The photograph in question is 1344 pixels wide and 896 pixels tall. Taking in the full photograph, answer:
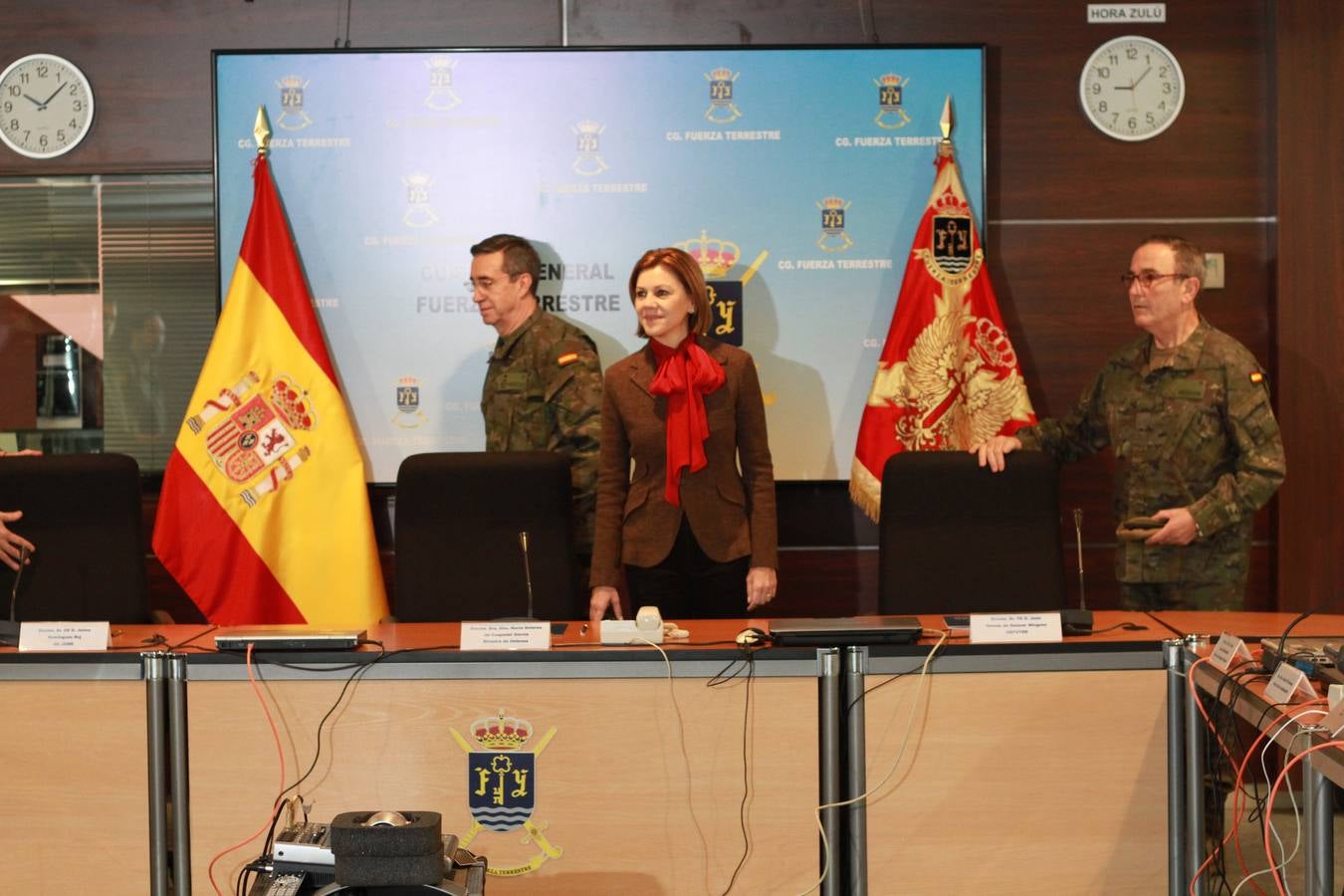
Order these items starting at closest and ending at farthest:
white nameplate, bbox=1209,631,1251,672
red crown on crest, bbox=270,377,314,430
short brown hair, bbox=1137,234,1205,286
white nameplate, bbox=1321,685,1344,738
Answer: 1. white nameplate, bbox=1321,685,1344,738
2. white nameplate, bbox=1209,631,1251,672
3. short brown hair, bbox=1137,234,1205,286
4. red crown on crest, bbox=270,377,314,430

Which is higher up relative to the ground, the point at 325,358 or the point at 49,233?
the point at 49,233

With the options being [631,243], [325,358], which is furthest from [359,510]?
[631,243]

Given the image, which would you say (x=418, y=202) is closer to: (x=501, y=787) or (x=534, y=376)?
(x=534, y=376)

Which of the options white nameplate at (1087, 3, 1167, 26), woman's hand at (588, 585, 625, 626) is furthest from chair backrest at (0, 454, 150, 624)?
white nameplate at (1087, 3, 1167, 26)

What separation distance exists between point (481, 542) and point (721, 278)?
4.39 feet

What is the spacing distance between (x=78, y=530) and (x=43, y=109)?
5.44 feet

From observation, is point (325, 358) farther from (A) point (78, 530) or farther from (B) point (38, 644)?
(B) point (38, 644)

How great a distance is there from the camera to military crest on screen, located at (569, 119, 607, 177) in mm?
4051

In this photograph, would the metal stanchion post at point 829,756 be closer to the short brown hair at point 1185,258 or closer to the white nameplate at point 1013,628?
the white nameplate at point 1013,628

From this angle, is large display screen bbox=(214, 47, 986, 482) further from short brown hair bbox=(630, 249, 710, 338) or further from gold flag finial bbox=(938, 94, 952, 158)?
short brown hair bbox=(630, 249, 710, 338)

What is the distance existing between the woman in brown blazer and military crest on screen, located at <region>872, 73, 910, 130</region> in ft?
3.76

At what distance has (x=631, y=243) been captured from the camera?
4074 millimetres

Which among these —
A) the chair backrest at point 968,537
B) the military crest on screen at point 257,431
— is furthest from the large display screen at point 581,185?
the chair backrest at point 968,537

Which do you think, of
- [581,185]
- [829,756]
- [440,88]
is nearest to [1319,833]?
[829,756]
